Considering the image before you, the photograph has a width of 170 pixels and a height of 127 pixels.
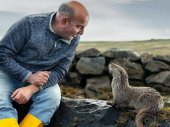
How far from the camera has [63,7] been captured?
595cm

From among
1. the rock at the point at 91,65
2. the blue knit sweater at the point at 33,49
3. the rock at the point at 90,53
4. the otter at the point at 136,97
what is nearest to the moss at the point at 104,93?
the rock at the point at 91,65

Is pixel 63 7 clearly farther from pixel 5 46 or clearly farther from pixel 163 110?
pixel 163 110

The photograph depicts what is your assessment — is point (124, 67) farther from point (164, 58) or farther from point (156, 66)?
point (164, 58)

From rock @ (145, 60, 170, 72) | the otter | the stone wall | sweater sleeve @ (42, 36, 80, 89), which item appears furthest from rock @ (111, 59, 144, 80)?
sweater sleeve @ (42, 36, 80, 89)

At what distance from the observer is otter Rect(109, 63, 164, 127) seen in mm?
6078

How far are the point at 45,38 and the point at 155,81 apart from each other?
27.5 ft

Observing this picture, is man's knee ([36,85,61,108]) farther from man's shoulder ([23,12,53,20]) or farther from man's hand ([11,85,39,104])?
man's shoulder ([23,12,53,20])

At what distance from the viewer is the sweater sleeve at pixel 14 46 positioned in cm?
605

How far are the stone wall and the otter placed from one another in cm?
732

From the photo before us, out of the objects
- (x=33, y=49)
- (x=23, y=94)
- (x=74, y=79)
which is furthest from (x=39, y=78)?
(x=74, y=79)

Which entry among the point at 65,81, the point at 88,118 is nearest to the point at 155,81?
the point at 65,81

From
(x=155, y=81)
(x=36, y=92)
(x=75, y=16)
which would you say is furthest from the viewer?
(x=155, y=81)

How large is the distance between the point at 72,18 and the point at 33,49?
0.63m

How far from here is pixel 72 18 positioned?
5883 mm
